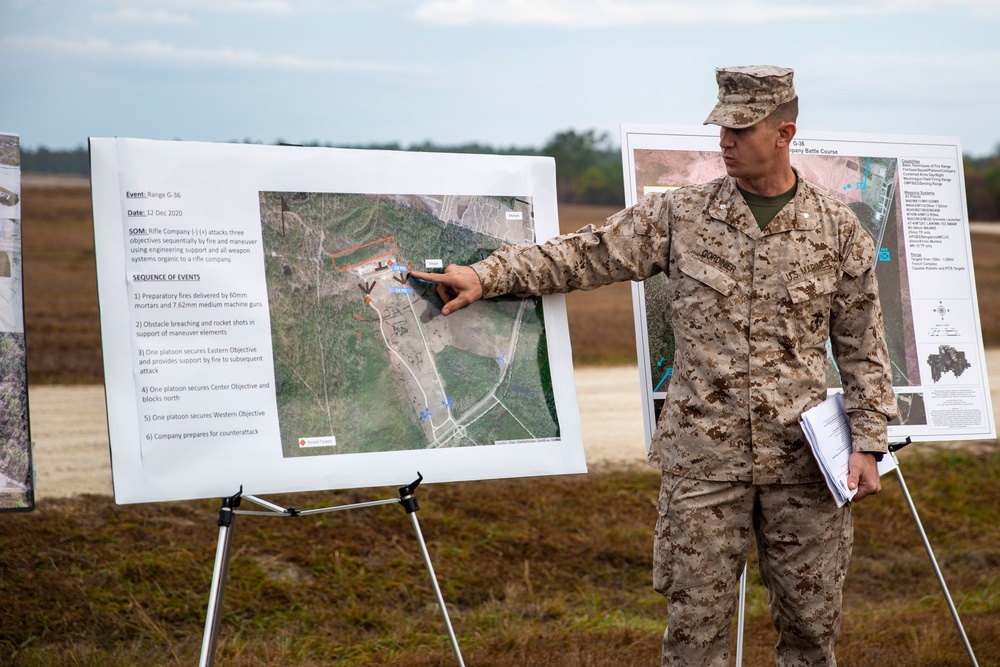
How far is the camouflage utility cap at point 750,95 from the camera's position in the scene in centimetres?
255

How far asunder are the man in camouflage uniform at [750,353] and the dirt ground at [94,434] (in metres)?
4.27

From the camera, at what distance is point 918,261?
11.5 feet

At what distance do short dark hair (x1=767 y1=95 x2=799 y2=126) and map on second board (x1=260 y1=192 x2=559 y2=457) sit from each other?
2.62ft

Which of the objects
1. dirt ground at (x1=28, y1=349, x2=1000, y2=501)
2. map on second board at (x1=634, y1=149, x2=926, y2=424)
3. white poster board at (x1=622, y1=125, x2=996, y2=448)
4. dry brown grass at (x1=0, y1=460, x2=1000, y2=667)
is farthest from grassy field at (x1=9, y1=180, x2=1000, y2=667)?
map on second board at (x1=634, y1=149, x2=926, y2=424)

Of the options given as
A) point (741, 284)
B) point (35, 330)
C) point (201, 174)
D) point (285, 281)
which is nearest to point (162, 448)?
point (285, 281)

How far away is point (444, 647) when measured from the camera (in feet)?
13.7

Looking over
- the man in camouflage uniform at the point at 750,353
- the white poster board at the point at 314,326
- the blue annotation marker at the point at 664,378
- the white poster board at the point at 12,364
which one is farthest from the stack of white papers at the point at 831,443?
the white poster board at the point at 12,364

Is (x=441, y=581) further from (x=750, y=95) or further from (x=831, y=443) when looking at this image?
(x=750, y=95)

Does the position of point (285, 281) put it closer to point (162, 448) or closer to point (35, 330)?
point (162, 448)

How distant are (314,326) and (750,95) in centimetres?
133

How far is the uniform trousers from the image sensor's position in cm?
265

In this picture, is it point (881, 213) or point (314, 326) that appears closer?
point (314, 326)

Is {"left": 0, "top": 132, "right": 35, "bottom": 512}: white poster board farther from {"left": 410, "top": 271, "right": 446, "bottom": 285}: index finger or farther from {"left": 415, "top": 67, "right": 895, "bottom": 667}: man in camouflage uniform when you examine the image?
{"left": 415, "top": 67, "right": 895, "bottom": 667}: man in camouflage uniform

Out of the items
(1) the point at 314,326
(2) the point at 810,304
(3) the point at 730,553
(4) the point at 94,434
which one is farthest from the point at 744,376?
(4) the point at 94,434
